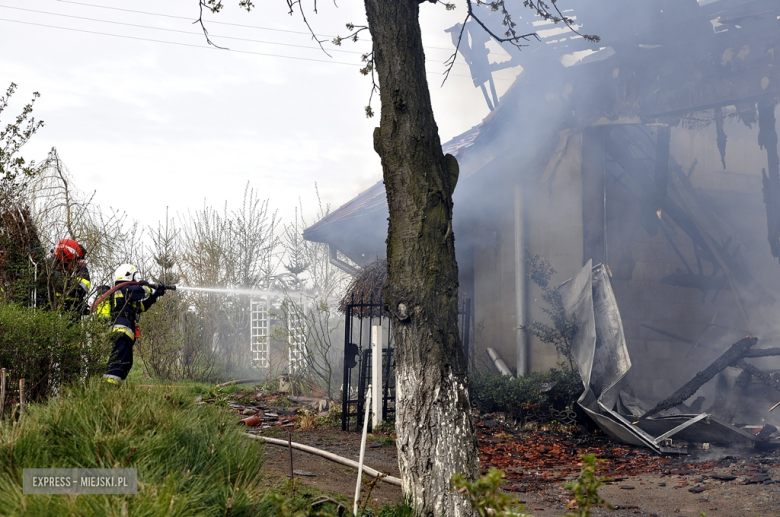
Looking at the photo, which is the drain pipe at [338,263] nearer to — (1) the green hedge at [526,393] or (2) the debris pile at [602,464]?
(1) the green hedge at [526,393]

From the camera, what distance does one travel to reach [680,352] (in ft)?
34.2

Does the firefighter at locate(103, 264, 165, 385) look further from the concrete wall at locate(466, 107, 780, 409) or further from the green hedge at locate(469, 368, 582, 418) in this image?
the concrete wall at locate(466, 107, 780, 409)

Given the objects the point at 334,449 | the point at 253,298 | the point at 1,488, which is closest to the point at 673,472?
the point at 334,449

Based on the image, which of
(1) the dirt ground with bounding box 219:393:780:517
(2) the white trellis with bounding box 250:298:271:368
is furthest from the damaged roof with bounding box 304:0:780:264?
(2) the white trellis with bounding box 250:298:271:368

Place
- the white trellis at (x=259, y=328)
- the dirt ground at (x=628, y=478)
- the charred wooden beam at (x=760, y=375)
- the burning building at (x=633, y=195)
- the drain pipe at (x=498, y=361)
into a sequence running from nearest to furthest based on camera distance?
the dirt ground at (x=628, y=478)
the charred wooden beam at (x=760, y=375)
the burning building at (x=633, y=195)
the drain pipe at (x=498, y=361)
the white trellis at (x=259, y=328)

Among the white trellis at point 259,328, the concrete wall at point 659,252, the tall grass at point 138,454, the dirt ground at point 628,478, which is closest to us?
the tall grass at point 138,454

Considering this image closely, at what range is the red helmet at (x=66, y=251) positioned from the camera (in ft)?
20.8

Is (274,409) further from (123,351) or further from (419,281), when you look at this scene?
(419,281)

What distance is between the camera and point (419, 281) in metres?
3.96

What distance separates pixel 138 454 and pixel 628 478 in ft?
15.5

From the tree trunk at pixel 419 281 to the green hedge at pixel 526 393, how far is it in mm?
4891

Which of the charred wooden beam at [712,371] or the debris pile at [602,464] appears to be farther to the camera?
the charred wooden beam at [712,371]

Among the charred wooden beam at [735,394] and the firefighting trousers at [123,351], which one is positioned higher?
the firefighting trousers at [123,351]

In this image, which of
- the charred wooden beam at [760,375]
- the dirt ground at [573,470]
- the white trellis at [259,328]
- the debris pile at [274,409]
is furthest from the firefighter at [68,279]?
the white trellis at [259,328]
